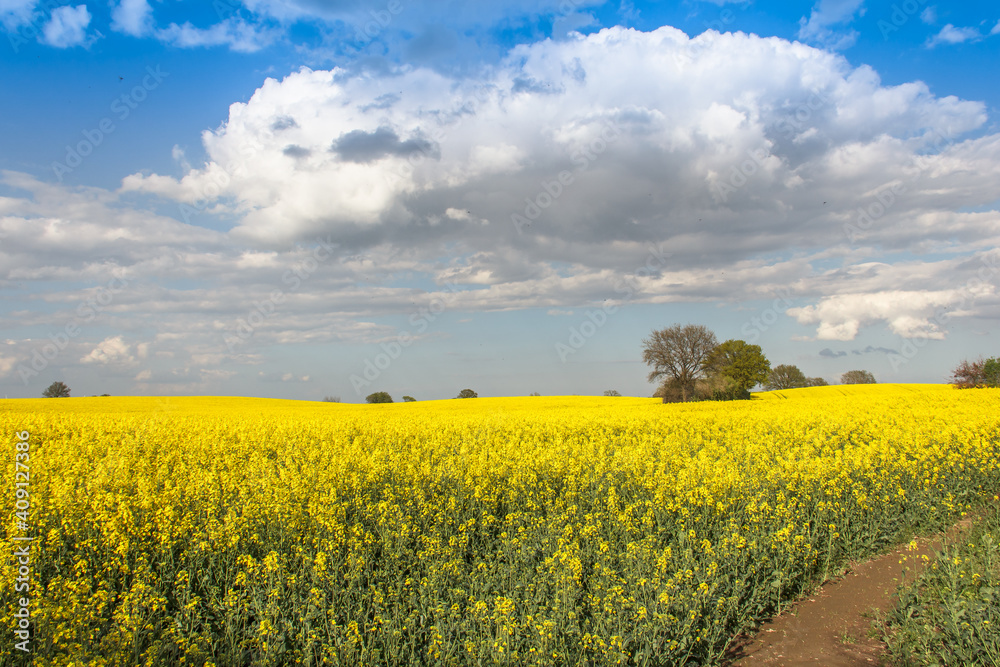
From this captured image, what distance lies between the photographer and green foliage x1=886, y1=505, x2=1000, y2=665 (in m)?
4.39

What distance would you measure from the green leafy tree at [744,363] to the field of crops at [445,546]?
137 ft

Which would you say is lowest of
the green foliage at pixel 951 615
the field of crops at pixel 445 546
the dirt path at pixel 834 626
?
the dirt path at pixel 834 626

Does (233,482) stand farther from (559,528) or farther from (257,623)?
(559,528)

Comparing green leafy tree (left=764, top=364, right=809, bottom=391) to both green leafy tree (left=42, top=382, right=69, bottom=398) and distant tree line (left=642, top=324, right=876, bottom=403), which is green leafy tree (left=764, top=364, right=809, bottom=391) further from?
green leafy tree (left=42, top=382, right=69, bottom=398)

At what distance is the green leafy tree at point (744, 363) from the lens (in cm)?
5084

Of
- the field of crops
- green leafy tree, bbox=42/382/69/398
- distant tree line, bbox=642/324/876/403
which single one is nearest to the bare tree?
distant tree line, bbox=642/324/876/403

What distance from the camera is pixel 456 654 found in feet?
13.6

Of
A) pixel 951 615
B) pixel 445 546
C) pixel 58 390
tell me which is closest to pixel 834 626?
pixel 951 615

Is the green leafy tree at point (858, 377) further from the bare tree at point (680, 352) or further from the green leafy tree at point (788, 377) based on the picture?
the bare tree at point (680, 352)

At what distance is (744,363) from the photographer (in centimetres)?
5291

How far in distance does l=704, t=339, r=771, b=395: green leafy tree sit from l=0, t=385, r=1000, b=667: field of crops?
4162 cm

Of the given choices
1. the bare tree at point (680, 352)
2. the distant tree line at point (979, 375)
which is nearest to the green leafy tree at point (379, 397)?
the bare tree at point (680, 352)

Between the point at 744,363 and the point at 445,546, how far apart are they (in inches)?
2116

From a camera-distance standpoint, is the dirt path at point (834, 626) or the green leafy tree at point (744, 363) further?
the green leafy tree at point (744, 363)
